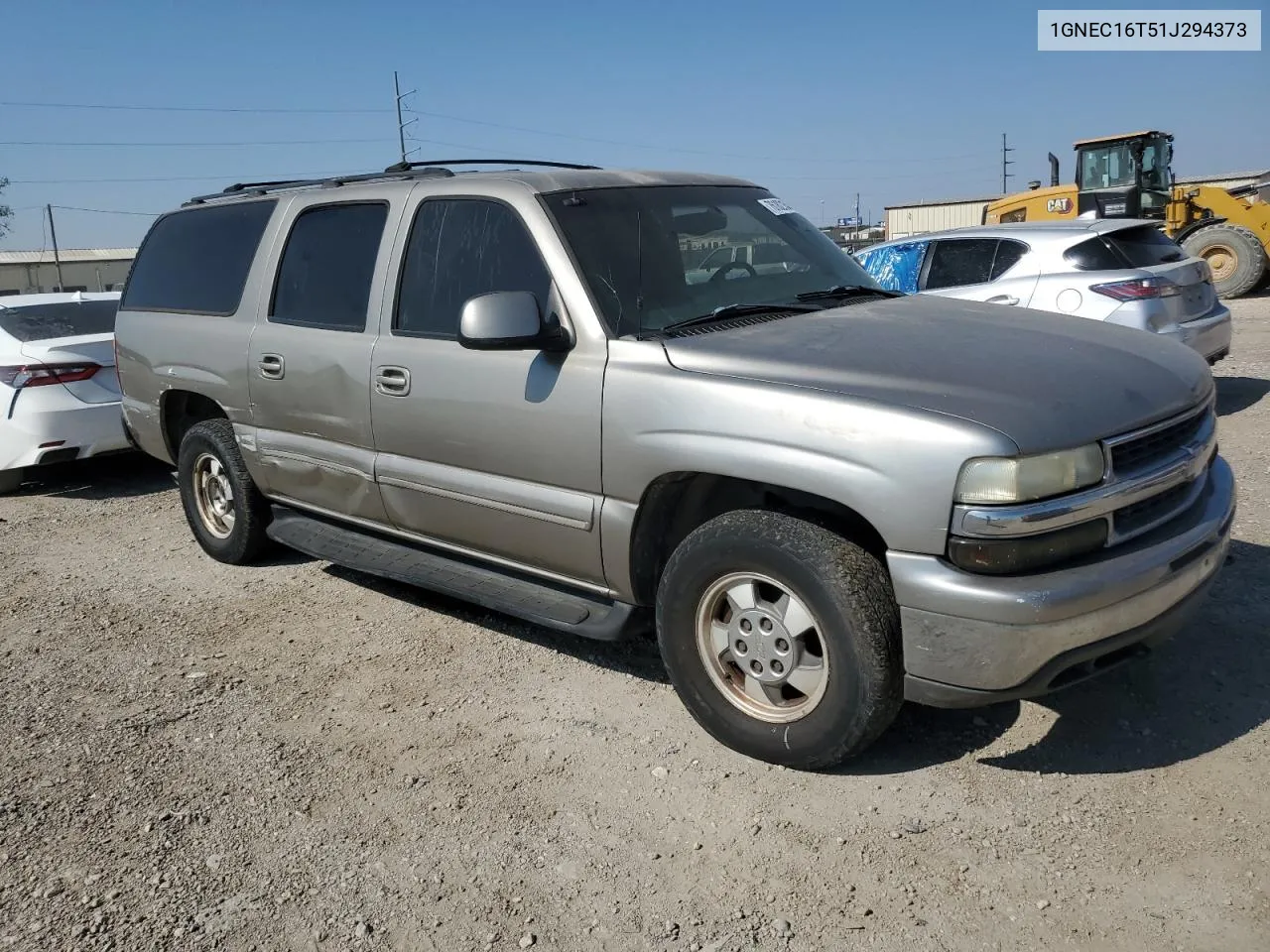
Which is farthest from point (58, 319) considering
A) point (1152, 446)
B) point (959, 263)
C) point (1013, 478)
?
point (1152, 446)

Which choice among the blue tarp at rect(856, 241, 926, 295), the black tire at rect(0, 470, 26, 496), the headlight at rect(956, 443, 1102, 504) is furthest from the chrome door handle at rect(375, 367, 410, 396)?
the blue tarp at rect(856, 241, 926, 295)

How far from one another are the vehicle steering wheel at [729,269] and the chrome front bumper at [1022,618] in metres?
1.53

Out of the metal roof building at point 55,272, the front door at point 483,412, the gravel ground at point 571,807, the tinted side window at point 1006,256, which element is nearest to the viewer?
the gravel ground at point 571,807

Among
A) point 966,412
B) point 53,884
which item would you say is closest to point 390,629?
point 53,884

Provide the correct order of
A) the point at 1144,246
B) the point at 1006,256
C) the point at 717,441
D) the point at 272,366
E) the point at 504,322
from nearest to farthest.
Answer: the point at 717,441 < the point at 504,322 < the point at 272,366 < the point at 1144,246 < the point at 1006,256

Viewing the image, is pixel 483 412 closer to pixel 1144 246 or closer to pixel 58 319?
pixel 58 319

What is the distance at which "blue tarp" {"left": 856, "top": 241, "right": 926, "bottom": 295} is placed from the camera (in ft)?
29.1

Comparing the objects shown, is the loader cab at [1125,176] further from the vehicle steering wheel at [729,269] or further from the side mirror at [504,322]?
the side mirror at [504,322]

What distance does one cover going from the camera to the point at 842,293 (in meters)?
4.29

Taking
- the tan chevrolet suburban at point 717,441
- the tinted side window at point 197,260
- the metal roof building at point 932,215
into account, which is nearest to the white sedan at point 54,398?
the tinted side window at point 197,260

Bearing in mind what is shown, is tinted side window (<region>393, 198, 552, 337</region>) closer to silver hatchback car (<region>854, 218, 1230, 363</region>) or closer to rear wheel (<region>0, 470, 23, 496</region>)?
silver hatchback car (<region>854, 218, 1230, 363</region>)

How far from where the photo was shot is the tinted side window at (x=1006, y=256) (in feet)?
27.1

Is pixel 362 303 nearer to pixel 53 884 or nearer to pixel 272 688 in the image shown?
pixel 272 688

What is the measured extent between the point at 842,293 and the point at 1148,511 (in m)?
1.58
